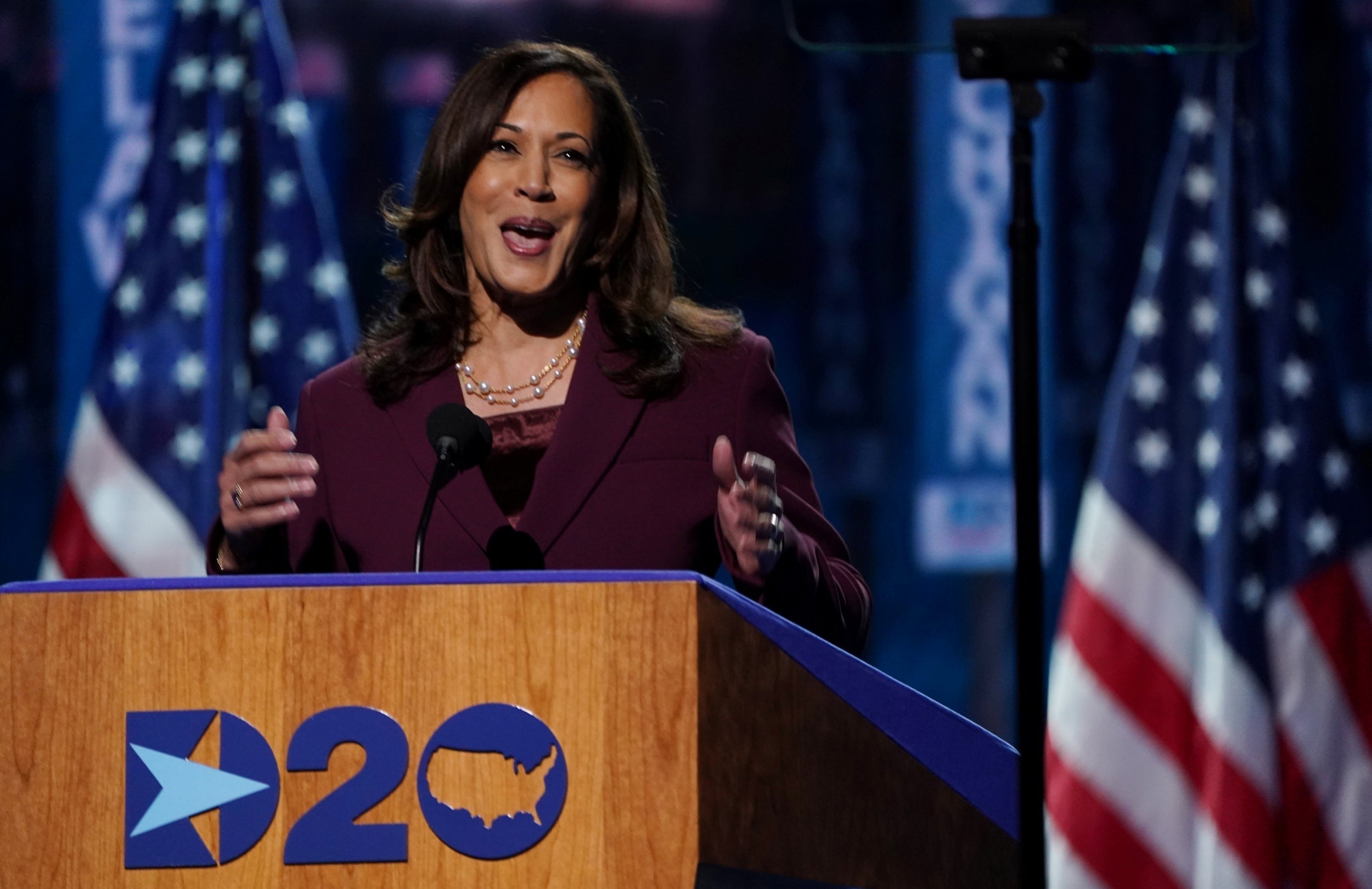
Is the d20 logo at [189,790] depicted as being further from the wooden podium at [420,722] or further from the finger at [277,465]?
the finger at [277,465]

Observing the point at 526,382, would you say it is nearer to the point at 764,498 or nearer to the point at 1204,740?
the point at 764,498

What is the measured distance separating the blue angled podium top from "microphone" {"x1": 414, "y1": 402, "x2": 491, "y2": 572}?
0.77ft

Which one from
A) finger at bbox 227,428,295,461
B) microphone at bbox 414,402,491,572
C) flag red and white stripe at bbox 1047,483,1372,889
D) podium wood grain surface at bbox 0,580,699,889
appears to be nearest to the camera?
podium wood grain surface at bbox 0,580,699,889

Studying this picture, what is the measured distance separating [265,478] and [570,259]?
58 cm

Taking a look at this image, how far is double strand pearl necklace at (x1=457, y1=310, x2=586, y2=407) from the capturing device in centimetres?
172

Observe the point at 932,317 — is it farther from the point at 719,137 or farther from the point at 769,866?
the point at 769,866

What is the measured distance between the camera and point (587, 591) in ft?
3.26

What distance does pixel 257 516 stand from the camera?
4.21 ft

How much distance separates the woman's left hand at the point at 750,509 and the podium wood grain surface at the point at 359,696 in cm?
23

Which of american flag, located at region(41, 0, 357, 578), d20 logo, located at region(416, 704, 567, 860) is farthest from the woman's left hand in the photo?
american flag, located at region(41, 0, 357, 578)

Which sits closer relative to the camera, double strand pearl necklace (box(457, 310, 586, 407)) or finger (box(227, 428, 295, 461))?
finger (box(227, 428, 295, 461))

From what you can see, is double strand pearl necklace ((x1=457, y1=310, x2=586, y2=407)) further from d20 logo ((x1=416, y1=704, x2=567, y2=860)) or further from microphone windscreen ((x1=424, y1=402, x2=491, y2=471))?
d20 logo ((x1=416, y1=704, x2=567, y2=860))

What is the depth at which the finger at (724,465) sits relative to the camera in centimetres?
122

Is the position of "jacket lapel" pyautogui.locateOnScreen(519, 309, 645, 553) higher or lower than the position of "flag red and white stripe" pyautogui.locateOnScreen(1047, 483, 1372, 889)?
higher
